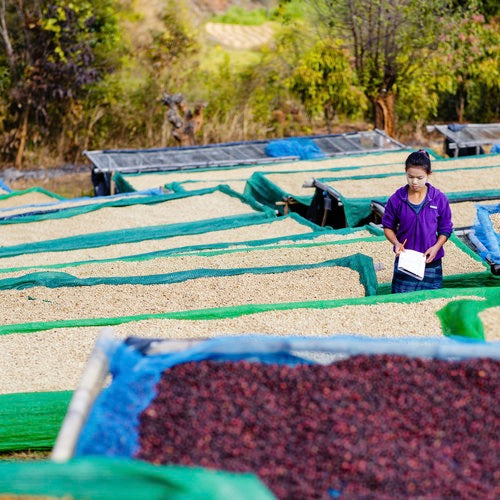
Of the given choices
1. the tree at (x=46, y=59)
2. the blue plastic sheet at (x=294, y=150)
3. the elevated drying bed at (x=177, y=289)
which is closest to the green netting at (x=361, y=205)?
the elevated drying bed at (x=177, y=289)

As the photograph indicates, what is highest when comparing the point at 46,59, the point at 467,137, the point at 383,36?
the point at 383,36

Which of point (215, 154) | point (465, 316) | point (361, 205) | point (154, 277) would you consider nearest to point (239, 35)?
point (215, 154)

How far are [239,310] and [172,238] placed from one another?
281cm

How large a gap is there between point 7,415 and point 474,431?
2.48 meters

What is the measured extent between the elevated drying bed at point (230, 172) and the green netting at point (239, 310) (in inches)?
204

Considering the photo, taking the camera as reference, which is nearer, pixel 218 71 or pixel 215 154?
pixel 215 154

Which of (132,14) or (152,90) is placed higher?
(132,14)

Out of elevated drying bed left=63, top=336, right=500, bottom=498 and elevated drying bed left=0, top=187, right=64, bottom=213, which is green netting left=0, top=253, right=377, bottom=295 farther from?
elevated drying bed left=0, top=187, right=64, bottom=213

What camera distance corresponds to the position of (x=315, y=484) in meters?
2.44

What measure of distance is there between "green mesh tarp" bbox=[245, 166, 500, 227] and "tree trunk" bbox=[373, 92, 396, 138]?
178 inches

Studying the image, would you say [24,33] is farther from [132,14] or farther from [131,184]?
[131,184]

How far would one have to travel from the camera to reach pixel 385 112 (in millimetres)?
13969

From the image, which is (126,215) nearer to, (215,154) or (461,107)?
(215,154)

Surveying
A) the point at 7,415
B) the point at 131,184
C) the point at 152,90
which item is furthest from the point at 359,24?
the point at 7,415
